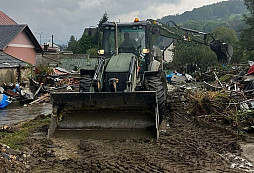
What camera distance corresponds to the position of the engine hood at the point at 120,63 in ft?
26.7

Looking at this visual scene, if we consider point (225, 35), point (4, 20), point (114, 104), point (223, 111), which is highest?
point (225, 35)

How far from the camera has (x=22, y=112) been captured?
42.9 feet

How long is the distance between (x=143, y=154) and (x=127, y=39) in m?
4.50

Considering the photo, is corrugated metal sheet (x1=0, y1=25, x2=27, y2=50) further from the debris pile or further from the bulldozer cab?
the debris pile

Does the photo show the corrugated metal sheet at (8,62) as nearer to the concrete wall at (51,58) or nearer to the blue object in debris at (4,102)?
the blue object in debris at (4,102)

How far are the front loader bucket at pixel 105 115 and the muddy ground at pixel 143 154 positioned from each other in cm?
32

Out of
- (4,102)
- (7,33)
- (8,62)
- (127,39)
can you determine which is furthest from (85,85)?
(7,33)

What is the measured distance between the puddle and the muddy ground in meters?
4.14

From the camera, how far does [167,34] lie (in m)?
12.3

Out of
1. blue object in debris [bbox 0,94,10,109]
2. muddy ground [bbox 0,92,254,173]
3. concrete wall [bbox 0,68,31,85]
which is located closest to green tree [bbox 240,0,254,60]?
concrete wall [bbox 0,68,31,85]

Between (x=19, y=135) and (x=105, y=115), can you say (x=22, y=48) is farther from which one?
(x=105, y=115)

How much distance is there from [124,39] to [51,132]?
3748 mm

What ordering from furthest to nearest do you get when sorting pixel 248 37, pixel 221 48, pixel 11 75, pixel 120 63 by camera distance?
pixel 248 37, pixel 11 75, pixel 221 48, pixel 120 63

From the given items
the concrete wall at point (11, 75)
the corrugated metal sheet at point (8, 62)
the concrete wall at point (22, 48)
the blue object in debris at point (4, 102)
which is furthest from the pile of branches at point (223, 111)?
the concrete wall at point (22, 48)
